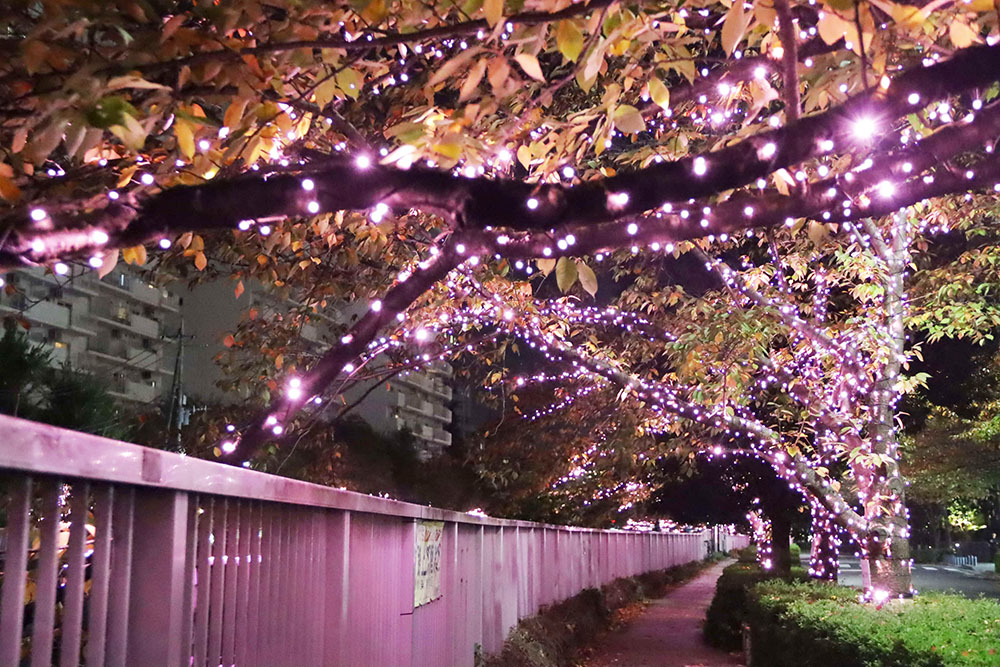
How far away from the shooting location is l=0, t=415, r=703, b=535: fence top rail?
7.23ft

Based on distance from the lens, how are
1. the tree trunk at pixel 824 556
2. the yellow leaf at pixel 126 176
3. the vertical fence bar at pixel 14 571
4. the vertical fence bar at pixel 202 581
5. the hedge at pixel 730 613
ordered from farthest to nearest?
the tree trunk at pixel 824 556, the hedge at pixel 730 613, the yellow leaf at pixel 126 176, the vertical fence bar at pixel 202 581, the vertical fence bar at pixel 14 571

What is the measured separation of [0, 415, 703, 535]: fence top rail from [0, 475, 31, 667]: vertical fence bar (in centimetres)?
10

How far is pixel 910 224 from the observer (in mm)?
10008

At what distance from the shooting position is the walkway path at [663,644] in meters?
15.0

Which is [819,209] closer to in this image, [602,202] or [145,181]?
[602,202]

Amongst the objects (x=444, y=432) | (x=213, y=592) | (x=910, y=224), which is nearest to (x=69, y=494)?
(x=213, y=592)

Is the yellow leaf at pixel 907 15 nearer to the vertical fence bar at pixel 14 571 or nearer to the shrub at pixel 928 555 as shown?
the vertical fence bar at pixel 14 571

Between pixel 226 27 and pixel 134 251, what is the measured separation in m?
1.15

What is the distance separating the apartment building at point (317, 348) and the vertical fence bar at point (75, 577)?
5828 millimetres

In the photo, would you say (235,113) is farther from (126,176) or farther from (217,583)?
(217,583)

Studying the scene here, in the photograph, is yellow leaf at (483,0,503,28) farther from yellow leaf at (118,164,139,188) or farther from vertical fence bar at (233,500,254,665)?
vertical fence bar at (233,500,254,665)

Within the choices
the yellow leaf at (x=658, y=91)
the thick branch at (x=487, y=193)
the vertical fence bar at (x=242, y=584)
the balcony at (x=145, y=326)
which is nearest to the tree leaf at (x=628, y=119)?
the yellow leaf at (x=658, y=91)

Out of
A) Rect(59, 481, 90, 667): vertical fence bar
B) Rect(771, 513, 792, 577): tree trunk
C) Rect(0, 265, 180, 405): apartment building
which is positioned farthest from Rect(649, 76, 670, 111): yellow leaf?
Rect(0, 265, 180, 405): apartment building

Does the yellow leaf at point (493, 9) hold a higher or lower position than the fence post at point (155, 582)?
higher
